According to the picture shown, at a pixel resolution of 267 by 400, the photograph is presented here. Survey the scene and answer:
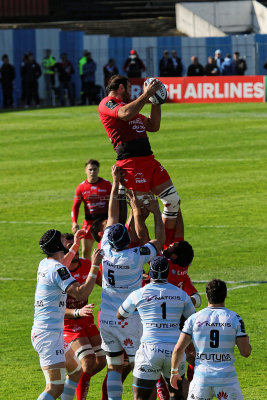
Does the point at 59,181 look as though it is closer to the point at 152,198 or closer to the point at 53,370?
the point at 152,198

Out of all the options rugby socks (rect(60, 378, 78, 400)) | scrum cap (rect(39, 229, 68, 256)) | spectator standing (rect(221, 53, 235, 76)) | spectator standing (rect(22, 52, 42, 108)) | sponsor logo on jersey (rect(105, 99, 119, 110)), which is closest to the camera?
scrum cap (rect(39, 229, 68, 256))

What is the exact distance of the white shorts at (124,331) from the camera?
420 inches

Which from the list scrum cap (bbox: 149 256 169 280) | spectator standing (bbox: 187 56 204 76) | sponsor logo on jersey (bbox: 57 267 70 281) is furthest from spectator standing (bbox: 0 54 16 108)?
scrum cap (bbox: 149 256 169 280)

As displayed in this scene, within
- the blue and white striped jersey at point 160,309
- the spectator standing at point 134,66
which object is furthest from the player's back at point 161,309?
the spectator standing at point 134,66

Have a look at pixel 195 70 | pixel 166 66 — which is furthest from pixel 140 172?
pixel 166 66

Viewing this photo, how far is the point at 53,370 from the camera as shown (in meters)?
10.4

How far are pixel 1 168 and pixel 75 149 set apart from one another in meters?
3.24

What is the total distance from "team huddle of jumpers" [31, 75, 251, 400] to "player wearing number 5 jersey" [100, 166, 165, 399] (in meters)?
0.01

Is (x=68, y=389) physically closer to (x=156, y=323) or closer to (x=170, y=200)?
(x=156, y=323)

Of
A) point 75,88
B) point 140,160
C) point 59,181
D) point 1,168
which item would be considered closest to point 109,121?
point 140,160

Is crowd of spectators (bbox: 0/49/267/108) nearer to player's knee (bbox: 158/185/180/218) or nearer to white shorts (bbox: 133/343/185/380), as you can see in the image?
player's knee (bbox: 158/185/180/218)

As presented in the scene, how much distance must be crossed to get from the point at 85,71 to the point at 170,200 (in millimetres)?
32314

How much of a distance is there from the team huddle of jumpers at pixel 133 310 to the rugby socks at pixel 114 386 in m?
0.01

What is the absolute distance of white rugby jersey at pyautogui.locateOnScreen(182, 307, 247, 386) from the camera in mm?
9062
